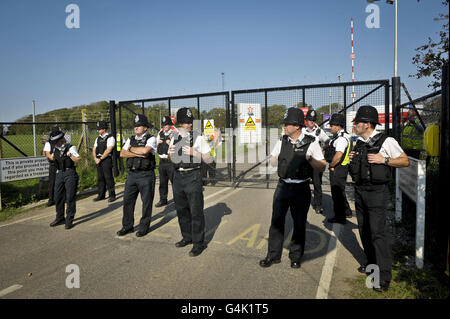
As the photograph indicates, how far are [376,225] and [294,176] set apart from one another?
3.64 feet

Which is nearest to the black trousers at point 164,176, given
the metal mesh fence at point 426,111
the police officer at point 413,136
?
the metal mesh fence at point 426,111

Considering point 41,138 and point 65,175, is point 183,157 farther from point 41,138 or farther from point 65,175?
point 41,138

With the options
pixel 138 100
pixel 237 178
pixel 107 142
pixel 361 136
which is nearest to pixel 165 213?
pixel 107 142

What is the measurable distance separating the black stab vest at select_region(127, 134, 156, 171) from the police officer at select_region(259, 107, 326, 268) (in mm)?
2521

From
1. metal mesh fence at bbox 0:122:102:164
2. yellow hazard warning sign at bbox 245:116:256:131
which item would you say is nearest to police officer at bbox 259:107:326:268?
yellow hazard warning sign at bbox 245:116:256:131

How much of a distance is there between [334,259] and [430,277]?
1137 mm

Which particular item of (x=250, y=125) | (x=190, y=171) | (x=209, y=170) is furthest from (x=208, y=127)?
(x=190, y=171)

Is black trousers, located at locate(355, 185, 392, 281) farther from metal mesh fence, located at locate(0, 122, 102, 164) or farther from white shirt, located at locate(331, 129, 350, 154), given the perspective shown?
metal mesh fence, located at locate(0, 122, 102, 164)

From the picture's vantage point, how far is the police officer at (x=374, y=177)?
135 inches

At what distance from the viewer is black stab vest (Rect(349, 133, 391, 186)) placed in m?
3.47

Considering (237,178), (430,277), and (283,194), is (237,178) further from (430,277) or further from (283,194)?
(430,277)

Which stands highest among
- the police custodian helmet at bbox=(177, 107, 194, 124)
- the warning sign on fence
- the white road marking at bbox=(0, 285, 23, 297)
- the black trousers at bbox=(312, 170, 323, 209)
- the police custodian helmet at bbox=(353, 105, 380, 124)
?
the police custodian helmet at bbox=(177, 107, 194, 124)

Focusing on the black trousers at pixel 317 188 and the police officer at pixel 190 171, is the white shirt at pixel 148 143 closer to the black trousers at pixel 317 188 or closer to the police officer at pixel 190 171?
the police officer at pixel 190 171
